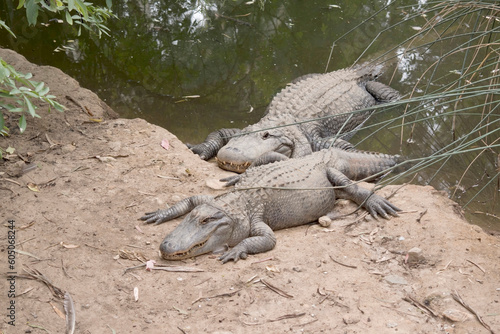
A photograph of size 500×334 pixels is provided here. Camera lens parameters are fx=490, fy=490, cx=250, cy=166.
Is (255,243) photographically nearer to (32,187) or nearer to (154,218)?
(154,218)

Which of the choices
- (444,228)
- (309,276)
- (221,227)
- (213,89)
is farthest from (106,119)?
(444,228)

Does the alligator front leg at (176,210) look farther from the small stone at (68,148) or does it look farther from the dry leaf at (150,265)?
the small stone at (68,148)

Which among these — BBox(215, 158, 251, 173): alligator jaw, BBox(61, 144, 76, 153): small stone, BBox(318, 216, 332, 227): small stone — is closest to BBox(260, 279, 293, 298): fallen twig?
BBox(318, 216, 332, 227): small stone

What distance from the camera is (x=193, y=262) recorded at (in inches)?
151

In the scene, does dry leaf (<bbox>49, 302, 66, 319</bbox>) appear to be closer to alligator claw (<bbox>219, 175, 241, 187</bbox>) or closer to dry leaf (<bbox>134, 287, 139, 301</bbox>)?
dry leaf (<bbox>134, 287, 139, 301</bbox>)

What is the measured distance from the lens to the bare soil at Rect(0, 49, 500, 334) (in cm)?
307

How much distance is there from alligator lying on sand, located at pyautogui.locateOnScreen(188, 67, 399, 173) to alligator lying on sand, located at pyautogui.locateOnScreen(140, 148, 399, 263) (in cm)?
59

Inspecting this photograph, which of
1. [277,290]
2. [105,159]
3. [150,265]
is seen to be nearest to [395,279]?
[277,290]

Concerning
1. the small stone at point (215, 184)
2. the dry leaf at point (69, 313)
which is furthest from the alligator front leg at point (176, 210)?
the dry leaf at point (69, 313)

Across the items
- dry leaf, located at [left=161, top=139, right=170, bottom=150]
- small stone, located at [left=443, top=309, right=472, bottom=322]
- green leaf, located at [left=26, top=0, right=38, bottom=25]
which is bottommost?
small stone, located at [left=443, top=309, right=472, bottom=322]

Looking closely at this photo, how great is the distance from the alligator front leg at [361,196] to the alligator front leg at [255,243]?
80 centimetres

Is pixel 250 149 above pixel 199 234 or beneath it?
above

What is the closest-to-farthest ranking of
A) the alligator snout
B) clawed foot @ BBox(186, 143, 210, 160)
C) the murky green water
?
the alligator snout → clawed foot @ BBox(186, 143, 210, 160) → the murky green water

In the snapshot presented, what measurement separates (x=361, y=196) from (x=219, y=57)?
4.60 meters
